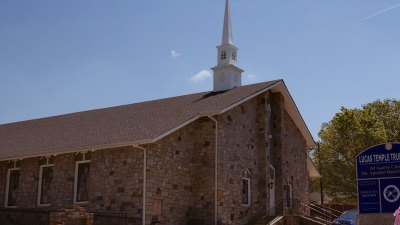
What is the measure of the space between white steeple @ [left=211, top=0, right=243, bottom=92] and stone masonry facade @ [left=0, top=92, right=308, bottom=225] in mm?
2249

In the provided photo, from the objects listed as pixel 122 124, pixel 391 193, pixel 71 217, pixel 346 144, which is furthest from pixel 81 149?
pixel 346 144

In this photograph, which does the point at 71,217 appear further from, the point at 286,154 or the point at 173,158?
the point at 286,154

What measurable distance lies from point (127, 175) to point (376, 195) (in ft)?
36.8

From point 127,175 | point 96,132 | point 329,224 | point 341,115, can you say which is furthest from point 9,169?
point 341,115

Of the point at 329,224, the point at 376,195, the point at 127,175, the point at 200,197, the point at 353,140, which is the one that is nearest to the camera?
the point at 376,195

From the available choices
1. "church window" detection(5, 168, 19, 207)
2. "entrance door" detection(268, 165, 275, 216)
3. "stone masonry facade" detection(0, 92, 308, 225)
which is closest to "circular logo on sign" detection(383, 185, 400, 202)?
"stone masonry facade" detection(0, 92, 308, 225)

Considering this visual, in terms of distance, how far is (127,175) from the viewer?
21875mm

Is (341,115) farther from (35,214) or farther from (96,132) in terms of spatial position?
(35,214)

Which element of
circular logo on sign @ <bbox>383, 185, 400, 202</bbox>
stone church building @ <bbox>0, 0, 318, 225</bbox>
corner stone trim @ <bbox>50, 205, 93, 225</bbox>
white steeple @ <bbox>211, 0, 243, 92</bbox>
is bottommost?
corner stone trim @ <bbox>50, 205, 93, 225</bbox>

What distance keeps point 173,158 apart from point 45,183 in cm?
645

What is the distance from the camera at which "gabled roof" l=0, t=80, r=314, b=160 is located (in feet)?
72.6

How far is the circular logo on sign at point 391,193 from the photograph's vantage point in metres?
12.9

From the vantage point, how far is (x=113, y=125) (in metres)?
25.3

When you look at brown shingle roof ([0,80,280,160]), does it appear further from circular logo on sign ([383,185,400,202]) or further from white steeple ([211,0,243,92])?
circular logo on sign ([383,185,400,202])
